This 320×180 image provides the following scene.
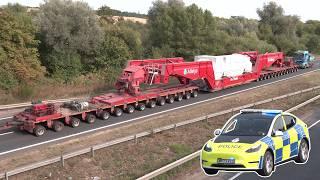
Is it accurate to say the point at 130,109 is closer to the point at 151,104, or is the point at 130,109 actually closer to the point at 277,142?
the point at 151,104

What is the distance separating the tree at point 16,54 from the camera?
36.1m

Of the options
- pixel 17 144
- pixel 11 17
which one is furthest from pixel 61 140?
pixel 11 17

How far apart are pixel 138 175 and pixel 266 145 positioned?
7.74 meters

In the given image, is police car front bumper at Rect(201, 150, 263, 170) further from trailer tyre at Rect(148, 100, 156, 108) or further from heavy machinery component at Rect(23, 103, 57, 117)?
trailer tyre at Rect(148, 100, 156, 108)

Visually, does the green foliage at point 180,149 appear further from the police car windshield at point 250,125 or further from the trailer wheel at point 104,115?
the police car windshield at point 250,125

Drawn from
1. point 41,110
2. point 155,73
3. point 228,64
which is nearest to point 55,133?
point 41,110

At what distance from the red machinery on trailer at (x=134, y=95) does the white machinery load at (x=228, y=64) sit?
1.39ft

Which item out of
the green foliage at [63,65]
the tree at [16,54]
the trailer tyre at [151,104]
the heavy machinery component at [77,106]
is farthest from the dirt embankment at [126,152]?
the green foliage at [63,65]

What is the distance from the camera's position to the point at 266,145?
10336mm

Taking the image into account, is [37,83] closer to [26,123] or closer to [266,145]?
[26,123]

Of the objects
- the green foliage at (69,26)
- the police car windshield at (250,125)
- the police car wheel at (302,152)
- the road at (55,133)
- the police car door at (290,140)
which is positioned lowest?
the road at (55,133)

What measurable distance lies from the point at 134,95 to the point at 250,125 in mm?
19075

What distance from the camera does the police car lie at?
1017cm

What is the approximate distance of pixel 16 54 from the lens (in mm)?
37500
